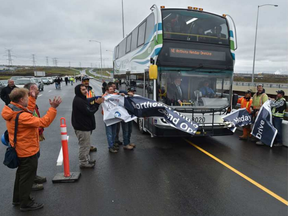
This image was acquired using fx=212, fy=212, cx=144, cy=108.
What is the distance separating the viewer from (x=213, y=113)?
21.0 feet

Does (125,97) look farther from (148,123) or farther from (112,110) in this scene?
(148,123)

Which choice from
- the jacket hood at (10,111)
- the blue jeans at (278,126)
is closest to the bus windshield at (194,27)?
the blue jeans at (278,126)

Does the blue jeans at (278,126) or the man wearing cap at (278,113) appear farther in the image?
the blue jeans at (278,126)

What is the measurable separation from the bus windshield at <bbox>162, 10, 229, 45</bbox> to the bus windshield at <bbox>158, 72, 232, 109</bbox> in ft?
3.79

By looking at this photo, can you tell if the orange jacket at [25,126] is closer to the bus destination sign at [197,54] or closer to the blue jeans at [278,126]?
the bus destination sign at [197,54]

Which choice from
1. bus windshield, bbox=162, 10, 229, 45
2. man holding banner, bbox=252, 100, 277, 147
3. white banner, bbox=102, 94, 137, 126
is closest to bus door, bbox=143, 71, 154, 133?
white banner, bbox=102, 94, 137, 126

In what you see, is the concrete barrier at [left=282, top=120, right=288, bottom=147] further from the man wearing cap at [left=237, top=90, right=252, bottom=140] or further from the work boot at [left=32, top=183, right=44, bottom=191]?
the work boot at [left=32, top=183, right=44, bottom=191]

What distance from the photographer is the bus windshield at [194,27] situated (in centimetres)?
655

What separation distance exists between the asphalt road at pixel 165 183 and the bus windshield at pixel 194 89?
1.42 m

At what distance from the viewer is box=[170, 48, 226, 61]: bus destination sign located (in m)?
6.39

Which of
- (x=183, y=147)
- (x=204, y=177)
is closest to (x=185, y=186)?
(x=204, y=177)

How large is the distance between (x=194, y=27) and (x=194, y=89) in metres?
1.99

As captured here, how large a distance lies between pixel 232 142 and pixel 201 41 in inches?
142

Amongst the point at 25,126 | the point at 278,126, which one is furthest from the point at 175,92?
the point at 25,126
